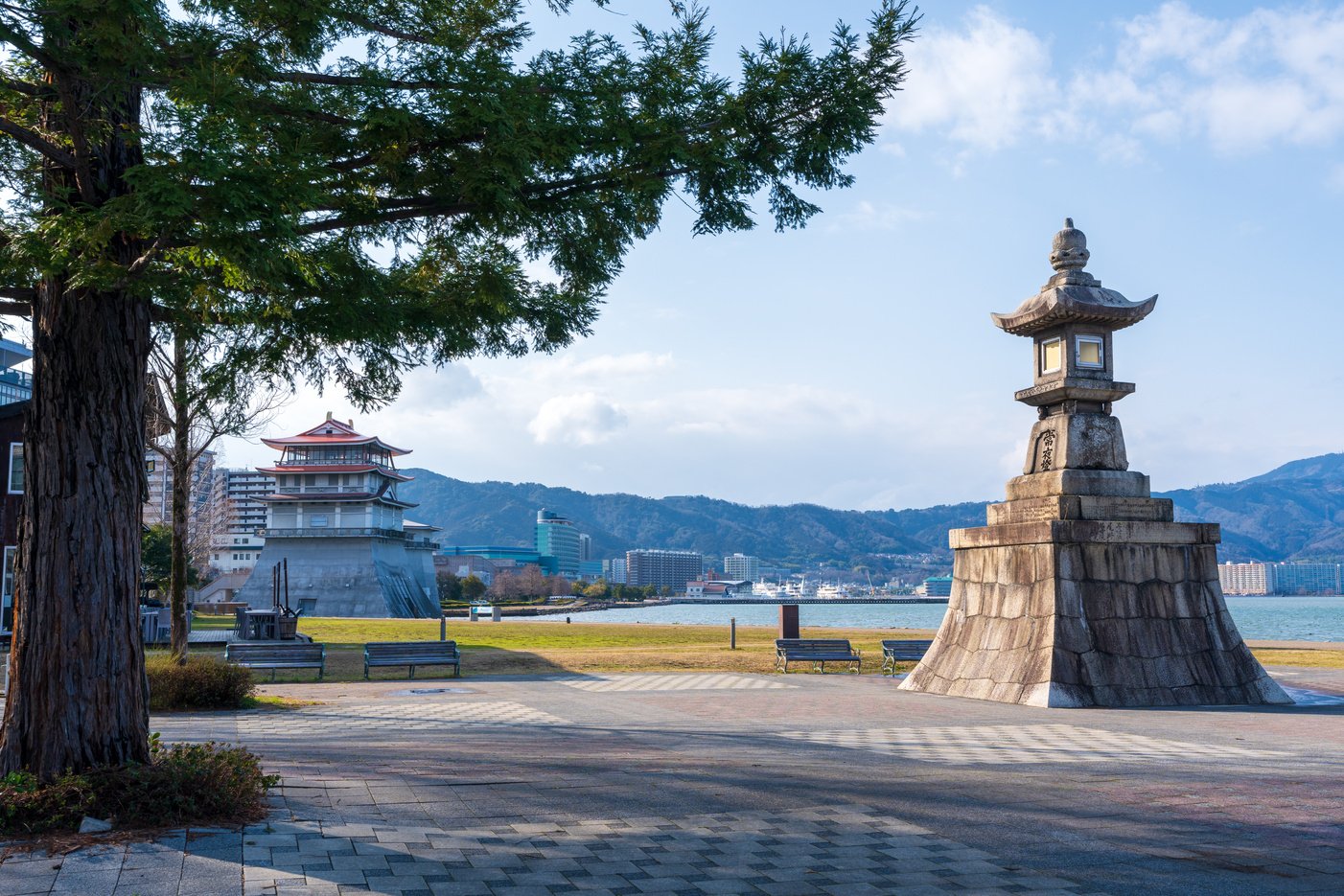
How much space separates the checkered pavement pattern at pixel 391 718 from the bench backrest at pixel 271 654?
4731mm

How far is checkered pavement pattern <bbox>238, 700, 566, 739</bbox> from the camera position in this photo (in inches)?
501

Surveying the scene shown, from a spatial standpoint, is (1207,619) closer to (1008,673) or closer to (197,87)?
(1008,673)

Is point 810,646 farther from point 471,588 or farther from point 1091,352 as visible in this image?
point 471,588

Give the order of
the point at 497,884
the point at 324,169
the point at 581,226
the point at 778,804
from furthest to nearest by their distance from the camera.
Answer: the point at 581,226, the point at 778,804, the point at 324,169, the point at 497,884

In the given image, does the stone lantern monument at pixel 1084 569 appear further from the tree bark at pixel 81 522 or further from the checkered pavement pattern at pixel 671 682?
the tree bark at pixel 81 522

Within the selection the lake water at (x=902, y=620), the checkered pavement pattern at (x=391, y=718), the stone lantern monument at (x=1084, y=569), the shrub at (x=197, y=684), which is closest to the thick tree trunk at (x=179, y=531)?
the shrub at (x=197, y=684)

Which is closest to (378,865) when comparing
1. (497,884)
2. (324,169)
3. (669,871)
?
(497,884)

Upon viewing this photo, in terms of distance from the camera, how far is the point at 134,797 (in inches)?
265

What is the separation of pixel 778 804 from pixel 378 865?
10.3ft

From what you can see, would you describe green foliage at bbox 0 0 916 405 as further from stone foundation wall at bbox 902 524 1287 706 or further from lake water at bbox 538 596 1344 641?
lake water at bbox 538 596 1344 641

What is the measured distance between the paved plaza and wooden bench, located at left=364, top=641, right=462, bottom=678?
693 cm

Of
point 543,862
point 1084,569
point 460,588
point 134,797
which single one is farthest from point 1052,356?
point 460,588

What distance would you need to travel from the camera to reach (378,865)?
593 centimetres

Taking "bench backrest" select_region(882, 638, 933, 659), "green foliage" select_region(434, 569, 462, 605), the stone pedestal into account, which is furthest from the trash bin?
"green foliage" select_region(434, 569, 462, 605)
